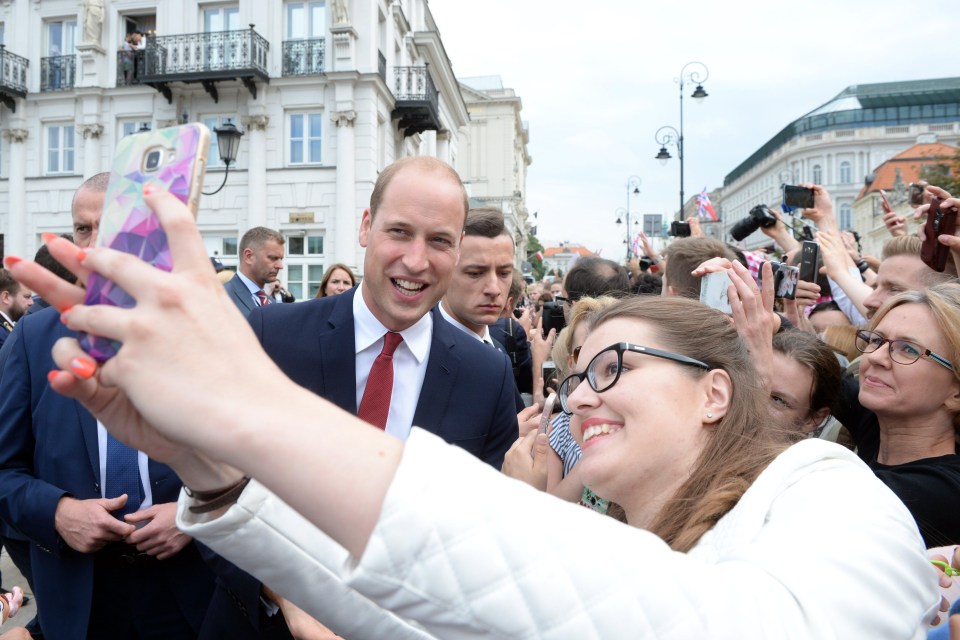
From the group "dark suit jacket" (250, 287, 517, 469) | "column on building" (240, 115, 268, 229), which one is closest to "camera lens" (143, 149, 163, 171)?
"dark suit jacket" (250, 287, 517, 469)

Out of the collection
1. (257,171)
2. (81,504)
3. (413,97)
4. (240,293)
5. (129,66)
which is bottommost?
(81,504)

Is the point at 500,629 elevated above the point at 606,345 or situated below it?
below

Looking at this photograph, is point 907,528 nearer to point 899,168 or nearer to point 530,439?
point 530,439

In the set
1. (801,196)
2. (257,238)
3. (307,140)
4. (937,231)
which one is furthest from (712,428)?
(307,140)

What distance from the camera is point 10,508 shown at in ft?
7.97

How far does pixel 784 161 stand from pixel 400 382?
10674 centimetres

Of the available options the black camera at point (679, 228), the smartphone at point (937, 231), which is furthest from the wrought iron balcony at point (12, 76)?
the smartphone at point (937, 231)

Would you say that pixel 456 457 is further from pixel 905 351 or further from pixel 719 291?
pixel 905 351

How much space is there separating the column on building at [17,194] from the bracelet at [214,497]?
75.5 ft

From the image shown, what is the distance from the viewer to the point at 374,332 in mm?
2504

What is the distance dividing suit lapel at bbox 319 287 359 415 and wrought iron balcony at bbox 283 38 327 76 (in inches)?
748

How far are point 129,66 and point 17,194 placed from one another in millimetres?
5131

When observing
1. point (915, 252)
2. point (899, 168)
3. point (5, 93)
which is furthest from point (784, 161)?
point (915, 252)

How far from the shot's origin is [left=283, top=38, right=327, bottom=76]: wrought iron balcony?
64.3 feet
